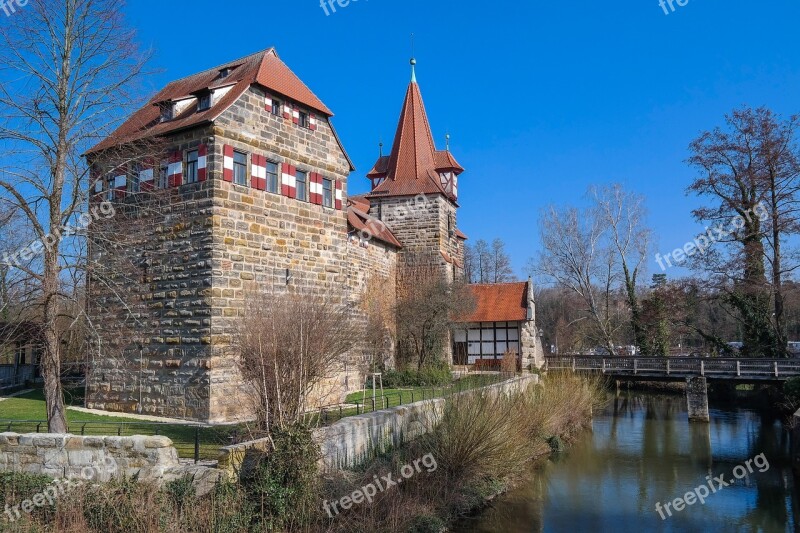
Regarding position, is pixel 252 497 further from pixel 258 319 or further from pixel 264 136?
pixel 264 136

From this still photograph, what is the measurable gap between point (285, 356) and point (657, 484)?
9749 mm

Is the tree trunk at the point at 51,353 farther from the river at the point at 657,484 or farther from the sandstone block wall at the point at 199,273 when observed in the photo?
the river at the point at 657,484

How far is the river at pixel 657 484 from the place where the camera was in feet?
35.9

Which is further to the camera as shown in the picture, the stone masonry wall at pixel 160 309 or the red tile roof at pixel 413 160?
the red tile roof at pixel 413 160

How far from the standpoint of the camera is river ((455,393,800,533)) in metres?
10.9

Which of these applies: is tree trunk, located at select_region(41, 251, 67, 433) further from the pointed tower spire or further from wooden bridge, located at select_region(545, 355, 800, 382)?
the pointed tower spire

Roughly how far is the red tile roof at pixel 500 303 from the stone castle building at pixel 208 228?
11.4 m

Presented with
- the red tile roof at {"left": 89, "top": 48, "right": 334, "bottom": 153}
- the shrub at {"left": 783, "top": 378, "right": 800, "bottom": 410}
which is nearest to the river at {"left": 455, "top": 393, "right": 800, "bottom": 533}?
the shrub at {"left": 783, "top": 378, "right": 800, "bottom": 410}

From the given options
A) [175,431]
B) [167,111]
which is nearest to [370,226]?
[167,111]

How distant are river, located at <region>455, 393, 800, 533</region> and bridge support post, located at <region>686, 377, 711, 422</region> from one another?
590 mm

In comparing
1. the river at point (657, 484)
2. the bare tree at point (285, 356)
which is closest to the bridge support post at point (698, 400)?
the river at point (657, 484)

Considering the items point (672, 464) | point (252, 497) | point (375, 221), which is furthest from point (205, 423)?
point (375, 221)

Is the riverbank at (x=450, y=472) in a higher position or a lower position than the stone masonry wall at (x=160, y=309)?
lower

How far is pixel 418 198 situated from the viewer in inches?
1108
